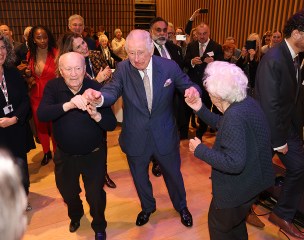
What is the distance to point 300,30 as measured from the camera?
223 cm

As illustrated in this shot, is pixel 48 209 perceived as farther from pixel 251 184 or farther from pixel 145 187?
pixel 251 184

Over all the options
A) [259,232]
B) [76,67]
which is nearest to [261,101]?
[259,232]

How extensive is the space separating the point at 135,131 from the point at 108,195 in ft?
4.10

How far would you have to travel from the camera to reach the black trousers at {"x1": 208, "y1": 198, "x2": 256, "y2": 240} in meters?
1.86

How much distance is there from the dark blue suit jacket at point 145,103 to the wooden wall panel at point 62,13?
8.55m

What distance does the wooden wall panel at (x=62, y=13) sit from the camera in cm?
945

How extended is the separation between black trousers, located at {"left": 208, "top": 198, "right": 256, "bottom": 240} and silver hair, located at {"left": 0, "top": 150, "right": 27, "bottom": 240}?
1.41 m

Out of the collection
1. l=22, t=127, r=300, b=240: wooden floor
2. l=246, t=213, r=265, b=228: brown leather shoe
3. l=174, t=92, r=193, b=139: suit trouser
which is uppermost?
l=174, t=92, r=193, b=139: suit trouser

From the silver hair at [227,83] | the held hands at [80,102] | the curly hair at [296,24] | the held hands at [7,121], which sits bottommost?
the held hands at [7,121]

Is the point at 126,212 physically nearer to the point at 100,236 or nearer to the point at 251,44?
the point at 100,236

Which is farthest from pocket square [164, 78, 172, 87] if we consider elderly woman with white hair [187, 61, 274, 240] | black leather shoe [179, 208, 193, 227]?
black leather shoe [179, 208, 193, 227]

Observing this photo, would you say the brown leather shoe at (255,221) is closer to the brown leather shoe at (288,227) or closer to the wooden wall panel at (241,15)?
the brown leather shoe at (288,227)

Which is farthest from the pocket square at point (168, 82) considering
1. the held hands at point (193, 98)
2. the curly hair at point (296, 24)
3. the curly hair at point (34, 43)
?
the curly hair at point (34, 43)

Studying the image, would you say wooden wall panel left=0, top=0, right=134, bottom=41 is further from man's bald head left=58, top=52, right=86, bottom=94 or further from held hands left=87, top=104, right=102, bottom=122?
held hands left=87, top=104, right=102, bottom=122
